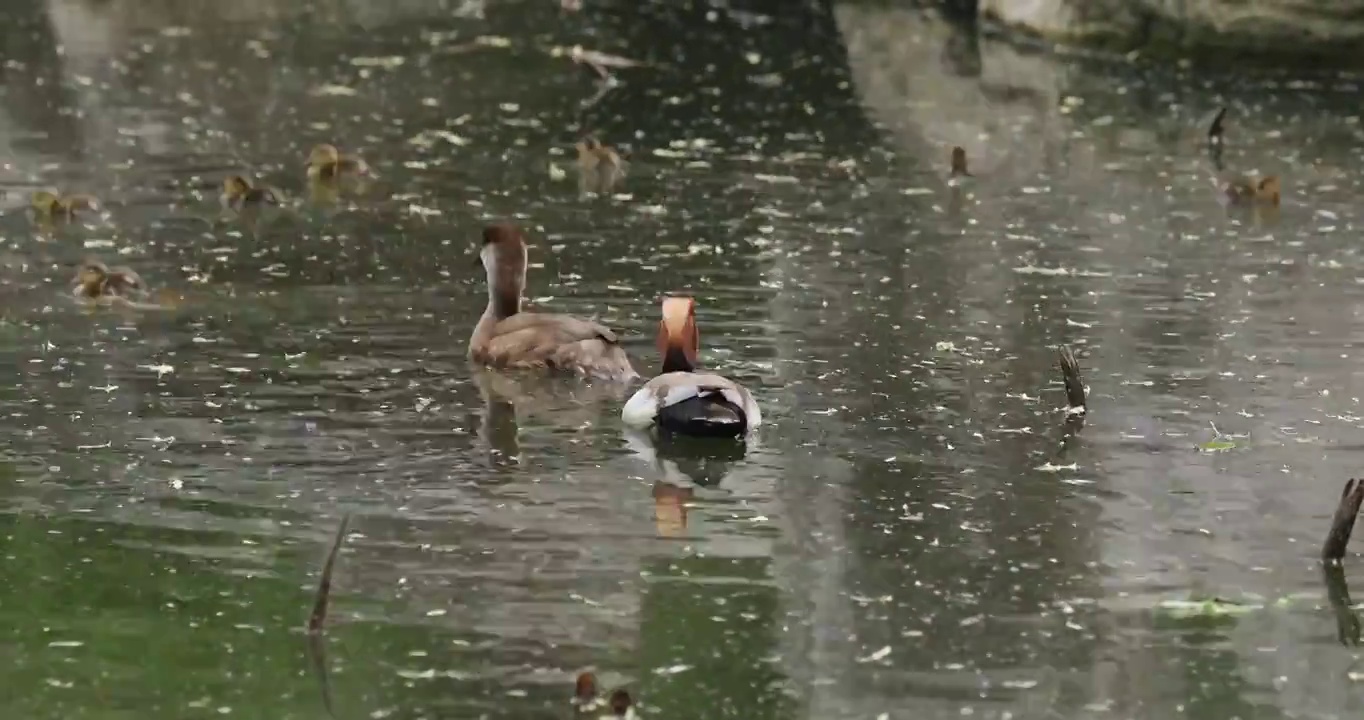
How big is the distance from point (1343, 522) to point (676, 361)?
11.0 feet

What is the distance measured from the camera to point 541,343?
1156 cm

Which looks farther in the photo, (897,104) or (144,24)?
(144,24)

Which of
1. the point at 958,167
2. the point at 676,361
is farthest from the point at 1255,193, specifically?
the point at 676,361

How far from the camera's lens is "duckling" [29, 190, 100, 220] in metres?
15.2

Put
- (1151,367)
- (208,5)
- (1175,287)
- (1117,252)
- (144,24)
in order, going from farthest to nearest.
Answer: (208,5) < (144,24) < (1117,252) < (1175,287) < (1151,367)

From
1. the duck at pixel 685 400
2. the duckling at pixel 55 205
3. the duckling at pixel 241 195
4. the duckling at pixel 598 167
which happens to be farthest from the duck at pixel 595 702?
the duckling at pixel 598 167

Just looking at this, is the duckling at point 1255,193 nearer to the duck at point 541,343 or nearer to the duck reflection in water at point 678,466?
the duck at point 541,343

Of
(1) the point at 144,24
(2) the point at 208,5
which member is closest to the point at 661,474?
(1) the point at 144,24

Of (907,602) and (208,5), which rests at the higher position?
(208,5)

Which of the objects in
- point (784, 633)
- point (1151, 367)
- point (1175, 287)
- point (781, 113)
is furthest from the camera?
point (781, 113)

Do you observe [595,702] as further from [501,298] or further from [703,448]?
[501,298]

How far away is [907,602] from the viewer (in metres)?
8.02

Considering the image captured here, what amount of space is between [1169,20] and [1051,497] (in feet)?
59.5

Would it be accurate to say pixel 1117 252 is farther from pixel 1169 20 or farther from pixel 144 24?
pixel 144 24
